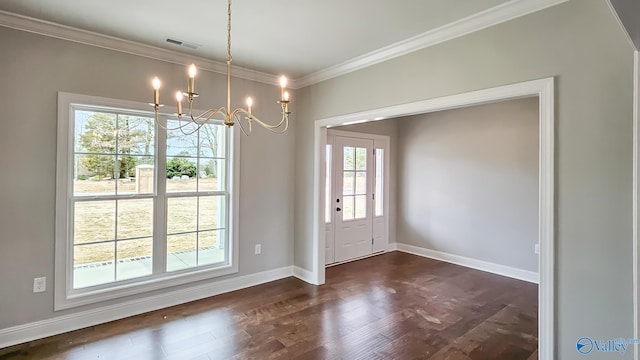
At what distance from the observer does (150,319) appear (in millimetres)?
3285

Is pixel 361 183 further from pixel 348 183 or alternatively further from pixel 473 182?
pixel 473 182

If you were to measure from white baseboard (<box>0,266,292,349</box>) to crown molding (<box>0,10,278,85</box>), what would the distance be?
2553 millimetres

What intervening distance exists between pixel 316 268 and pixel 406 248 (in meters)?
2.46

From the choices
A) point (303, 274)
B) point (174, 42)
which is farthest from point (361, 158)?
point (174, 42)

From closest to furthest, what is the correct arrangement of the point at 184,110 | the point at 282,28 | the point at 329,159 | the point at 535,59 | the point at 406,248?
the point at 535,59, the point at 282,28, the point at 184,110, the point at 329,159, the point at 406,248

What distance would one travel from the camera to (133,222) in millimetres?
3445

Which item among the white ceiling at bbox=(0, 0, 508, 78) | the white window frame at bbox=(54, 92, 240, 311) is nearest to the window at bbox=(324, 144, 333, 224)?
the white ceiling at bbox=(0, 0, 508, 78)

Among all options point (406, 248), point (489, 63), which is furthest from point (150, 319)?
point (406, 248)

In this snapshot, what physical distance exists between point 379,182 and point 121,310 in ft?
14.2

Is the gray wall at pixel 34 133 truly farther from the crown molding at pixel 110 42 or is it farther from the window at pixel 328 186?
the window at pixel 328 186

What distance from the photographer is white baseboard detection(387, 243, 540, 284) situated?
14.9 feet

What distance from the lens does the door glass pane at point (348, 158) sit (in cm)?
543

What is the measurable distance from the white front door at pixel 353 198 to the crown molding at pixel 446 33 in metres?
1.60

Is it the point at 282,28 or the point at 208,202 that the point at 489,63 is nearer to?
the point at 282,28
